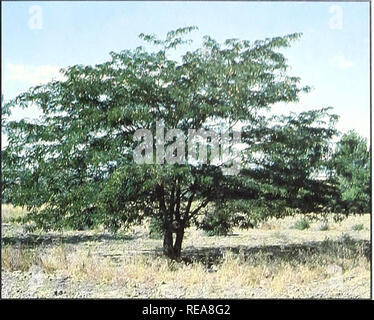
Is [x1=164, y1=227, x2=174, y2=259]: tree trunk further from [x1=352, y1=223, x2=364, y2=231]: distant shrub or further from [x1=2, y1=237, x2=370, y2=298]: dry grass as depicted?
[x1=352, y1=223, x2=364, y2=231]: distant shrub

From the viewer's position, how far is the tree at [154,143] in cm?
525

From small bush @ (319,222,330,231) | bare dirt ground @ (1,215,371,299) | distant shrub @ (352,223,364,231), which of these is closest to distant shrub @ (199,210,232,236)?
bare dirt ground @ (1,215,371,299)

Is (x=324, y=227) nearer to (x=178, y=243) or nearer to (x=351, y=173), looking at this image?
(x=351, y=173)

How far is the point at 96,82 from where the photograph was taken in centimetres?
531

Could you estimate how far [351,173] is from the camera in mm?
5289

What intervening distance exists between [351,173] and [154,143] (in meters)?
1.60

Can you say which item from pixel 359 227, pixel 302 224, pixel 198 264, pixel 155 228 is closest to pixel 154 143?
pixel 155 228

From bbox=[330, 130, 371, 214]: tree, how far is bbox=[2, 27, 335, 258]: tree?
0.14 meters

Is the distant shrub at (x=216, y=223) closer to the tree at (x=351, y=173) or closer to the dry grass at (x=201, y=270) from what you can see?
the dry grass at (x=201, y=270)

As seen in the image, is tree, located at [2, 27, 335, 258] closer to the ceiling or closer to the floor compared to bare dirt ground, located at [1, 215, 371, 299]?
closer to the ceiling

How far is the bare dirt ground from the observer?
5172mm

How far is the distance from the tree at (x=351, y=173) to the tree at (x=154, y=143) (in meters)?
0.14
